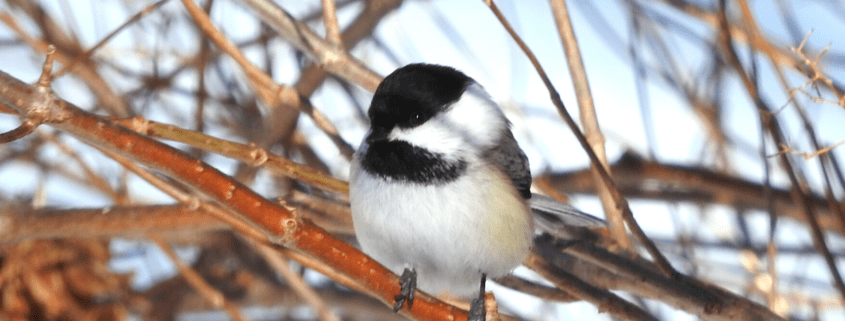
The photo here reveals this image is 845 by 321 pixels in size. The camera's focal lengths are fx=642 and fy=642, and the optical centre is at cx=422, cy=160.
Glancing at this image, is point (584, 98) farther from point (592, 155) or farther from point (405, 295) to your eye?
point (405, 295)

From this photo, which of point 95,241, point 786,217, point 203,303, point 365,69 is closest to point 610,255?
point 365,69

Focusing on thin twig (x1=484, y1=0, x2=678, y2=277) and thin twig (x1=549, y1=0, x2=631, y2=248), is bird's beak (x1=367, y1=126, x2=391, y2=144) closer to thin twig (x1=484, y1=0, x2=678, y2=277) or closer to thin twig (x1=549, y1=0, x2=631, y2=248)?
thin twig (x1=484, y1=0, x2=678, y2=277)

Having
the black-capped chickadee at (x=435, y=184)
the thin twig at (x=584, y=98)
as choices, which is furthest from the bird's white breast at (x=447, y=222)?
the thin twig at (x=584, y=98)

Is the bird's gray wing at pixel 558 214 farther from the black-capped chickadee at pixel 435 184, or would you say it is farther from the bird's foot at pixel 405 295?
the bird's foot at pixel 405 295

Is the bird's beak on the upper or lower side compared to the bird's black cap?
lower

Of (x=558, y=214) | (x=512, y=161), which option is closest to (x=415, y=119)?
(x=512, y=161)

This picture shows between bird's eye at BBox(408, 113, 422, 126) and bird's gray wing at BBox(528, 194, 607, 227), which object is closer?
bird's eye at BBox(408, 113, 422, 126)

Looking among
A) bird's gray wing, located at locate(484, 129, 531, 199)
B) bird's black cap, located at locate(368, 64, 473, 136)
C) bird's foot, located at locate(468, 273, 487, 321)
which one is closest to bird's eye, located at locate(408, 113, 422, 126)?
bird's black cap, located at locate(368, 64, 473, 136)
